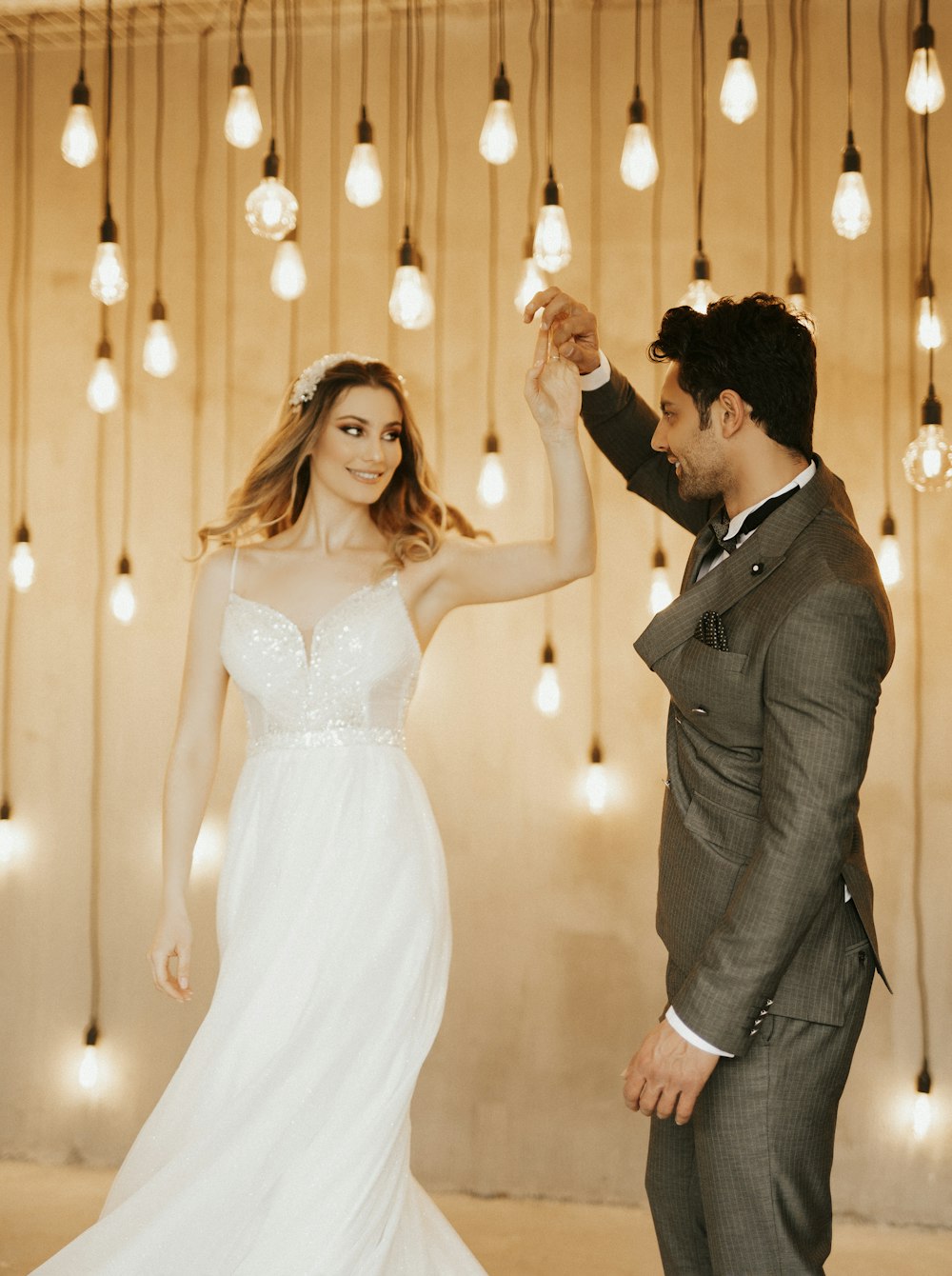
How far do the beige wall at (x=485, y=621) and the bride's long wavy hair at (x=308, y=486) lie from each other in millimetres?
1005

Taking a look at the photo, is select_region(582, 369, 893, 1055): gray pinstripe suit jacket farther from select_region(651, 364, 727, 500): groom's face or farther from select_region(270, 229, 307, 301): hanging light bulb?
select_region(270, 229, 307, 301): hanging light bulb

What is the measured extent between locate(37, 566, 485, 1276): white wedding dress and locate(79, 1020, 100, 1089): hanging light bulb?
1.54 metres

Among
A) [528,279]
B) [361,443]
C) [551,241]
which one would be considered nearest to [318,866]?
[361,443]

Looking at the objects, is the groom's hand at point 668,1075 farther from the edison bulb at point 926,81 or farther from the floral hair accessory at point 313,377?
the edison bulb at point 926,81

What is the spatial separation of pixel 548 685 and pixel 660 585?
1.30 ft

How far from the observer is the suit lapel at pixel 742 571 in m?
1.90

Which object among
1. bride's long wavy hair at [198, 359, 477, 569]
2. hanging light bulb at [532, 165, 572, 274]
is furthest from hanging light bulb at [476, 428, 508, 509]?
hanging light bulb at [532, 165, 572, 274]

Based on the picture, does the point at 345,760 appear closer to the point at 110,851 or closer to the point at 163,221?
the point at 110,851

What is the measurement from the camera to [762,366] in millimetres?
1959

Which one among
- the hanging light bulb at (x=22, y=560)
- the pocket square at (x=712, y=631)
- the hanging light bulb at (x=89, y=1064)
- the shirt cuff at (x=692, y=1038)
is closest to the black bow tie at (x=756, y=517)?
the pocket square at (x=712, y=631)

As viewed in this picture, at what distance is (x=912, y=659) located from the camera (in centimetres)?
356

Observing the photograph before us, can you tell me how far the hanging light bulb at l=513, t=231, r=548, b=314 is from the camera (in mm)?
3184

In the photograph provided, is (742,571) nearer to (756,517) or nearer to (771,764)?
(756,517)

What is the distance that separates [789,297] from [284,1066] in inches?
80.7
